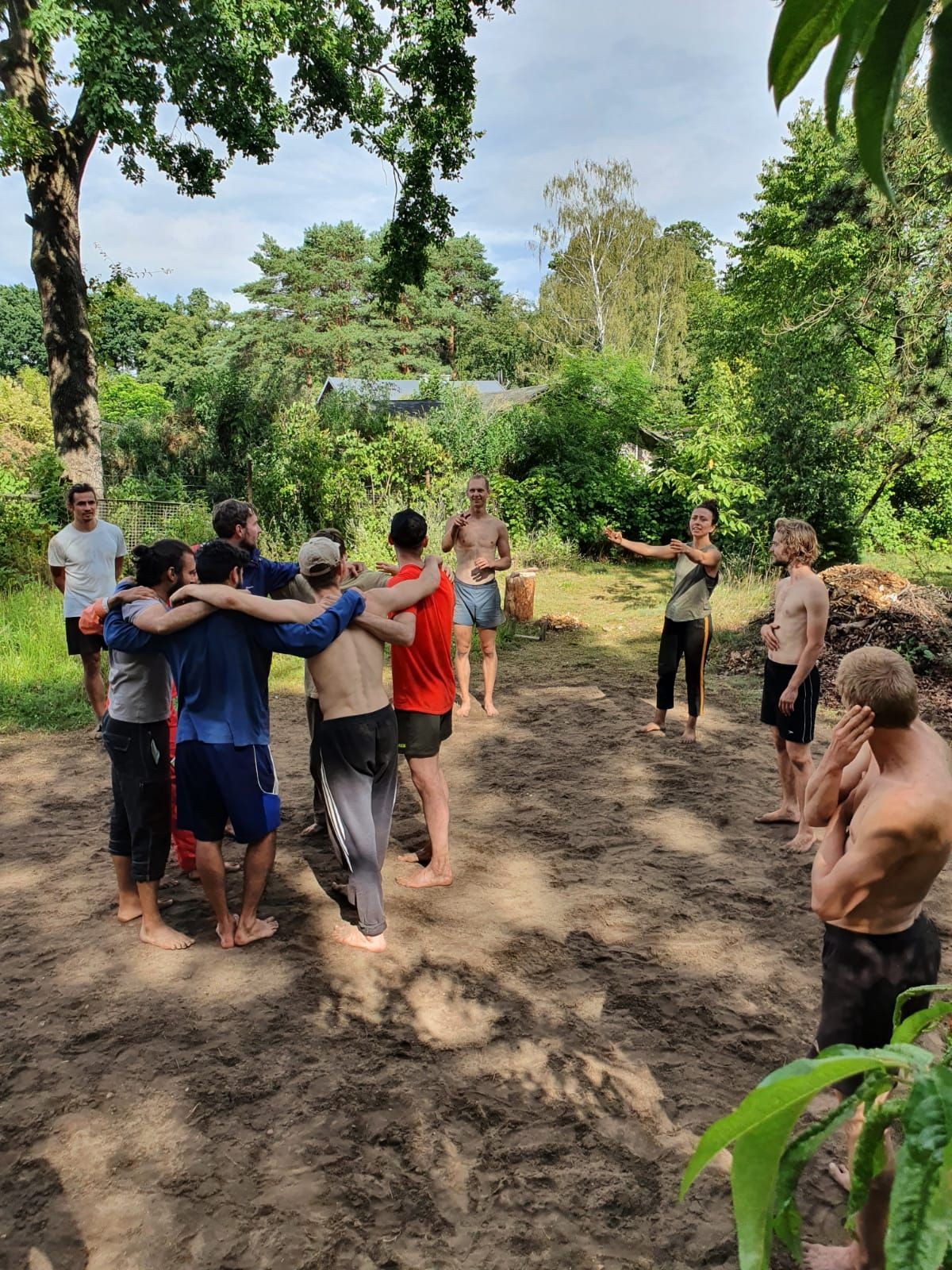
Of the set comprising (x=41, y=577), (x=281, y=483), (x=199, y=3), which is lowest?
(x=41, y=577)

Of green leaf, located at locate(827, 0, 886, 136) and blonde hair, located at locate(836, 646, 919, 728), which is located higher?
green leaf, located at locate(827, 0, 886, 136)

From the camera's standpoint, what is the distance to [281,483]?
618 inches

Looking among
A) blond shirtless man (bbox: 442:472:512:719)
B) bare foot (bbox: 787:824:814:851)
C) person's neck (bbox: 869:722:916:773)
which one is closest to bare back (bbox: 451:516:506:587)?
blond shirtless man (bbox: 442:472:512:719)

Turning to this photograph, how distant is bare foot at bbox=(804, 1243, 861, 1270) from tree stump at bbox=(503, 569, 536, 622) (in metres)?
9.46

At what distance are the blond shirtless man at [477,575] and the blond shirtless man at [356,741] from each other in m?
3.57

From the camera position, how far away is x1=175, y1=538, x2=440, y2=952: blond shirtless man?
398cm

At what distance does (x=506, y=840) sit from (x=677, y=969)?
1657mm

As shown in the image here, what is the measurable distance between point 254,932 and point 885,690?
10.3 ft

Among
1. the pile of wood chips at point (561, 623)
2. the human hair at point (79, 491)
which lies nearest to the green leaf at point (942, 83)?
the human hair at point (79, 491)

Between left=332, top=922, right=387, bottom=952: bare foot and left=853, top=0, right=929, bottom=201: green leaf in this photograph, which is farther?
left=332, top=922, right=387, bottom=952: bare foot

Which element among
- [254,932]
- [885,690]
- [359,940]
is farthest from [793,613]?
[254,932]

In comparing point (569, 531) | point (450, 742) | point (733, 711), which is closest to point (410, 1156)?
point (450, 742)

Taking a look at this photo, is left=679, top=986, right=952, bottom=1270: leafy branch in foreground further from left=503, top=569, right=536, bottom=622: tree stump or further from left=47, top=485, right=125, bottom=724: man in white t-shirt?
Answer: left=503, top=569, right=536, bottom=622: tree stump

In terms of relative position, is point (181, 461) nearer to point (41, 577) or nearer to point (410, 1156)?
point (41, 577)
